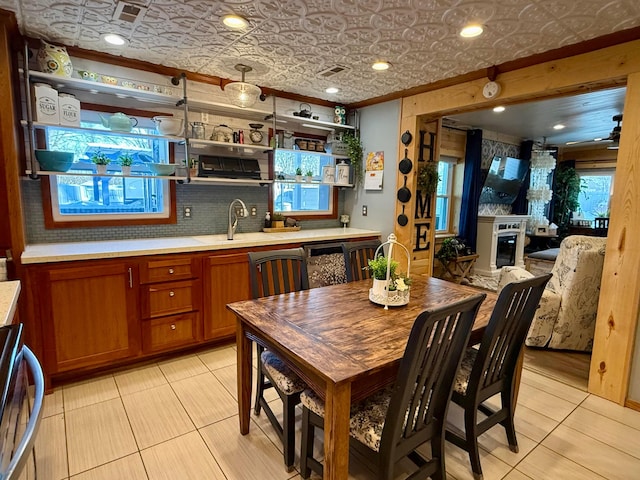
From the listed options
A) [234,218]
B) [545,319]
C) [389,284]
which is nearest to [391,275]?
[389,284]

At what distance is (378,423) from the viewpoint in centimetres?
146

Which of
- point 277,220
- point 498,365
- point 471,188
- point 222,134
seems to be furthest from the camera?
point 471,188

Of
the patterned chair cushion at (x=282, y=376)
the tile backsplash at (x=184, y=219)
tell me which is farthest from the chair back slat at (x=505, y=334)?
the tile backsplash at (x=184, y=219)

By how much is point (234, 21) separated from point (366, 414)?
7.58 feet

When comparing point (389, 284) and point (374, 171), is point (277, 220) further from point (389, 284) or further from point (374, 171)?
point (389, 284)

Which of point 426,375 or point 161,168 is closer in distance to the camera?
point 426,375

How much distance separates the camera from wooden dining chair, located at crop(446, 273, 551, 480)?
62.8 inches

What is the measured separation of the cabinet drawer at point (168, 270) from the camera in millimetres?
2684

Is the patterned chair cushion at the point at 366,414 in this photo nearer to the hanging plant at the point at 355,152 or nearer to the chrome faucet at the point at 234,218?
the chrome faucet at the point at 234,218

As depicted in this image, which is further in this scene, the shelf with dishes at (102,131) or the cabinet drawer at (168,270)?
the cabinet drawer at (168,270)

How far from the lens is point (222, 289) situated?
3059mm

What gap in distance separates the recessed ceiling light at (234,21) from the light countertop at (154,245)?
63.3 inches

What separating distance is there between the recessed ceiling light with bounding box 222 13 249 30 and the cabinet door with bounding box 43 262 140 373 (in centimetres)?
180

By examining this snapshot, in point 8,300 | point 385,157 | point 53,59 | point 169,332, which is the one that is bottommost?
point 169,332
